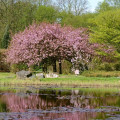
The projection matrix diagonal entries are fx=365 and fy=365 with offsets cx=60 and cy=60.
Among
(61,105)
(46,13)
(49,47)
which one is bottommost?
(61,105)

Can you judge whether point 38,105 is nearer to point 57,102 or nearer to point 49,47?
point 57,102

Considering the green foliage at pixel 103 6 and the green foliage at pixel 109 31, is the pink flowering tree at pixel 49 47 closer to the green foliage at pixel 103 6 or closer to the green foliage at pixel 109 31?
the green foliage at pixel 109 31

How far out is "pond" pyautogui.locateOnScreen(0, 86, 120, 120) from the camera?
1514 centimetres

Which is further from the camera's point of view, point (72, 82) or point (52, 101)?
point (72, 82)

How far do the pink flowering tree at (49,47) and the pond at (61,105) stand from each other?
38.3ft

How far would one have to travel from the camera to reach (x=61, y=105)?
18.5 metres

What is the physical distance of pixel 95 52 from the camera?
130ft

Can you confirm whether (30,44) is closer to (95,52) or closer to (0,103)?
(95,52)

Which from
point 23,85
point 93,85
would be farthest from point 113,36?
point 23,85

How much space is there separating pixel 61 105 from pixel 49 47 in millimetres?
19324

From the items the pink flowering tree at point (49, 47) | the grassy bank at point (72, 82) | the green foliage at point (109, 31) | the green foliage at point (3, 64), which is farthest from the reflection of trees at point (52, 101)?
the green foliage at point (3, 64)

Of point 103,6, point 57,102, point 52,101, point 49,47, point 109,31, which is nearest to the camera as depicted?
point 57,102

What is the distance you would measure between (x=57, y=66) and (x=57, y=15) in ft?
95.0

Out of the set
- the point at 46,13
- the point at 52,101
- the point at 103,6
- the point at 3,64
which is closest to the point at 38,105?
the point at 52,101
